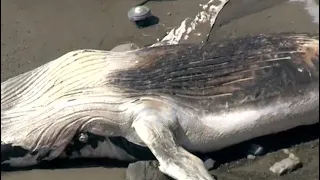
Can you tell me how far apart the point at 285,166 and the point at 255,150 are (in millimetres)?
325

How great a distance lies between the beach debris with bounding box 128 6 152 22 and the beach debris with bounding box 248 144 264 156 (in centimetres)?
211

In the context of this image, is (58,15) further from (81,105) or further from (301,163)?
(301,163)

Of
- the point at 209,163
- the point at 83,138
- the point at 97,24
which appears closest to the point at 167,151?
the point at 209,163

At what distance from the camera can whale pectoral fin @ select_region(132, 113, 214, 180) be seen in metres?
5.26

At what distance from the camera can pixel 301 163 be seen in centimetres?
574

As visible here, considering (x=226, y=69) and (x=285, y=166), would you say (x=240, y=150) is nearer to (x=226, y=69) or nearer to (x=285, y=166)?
(x=285, y=166)

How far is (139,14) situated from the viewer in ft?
23.8

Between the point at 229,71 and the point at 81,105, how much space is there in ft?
4.19

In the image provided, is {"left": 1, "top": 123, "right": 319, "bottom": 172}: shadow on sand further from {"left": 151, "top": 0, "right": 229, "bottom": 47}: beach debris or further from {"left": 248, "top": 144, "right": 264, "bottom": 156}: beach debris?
{"left": 151, "top": 0, "right": 229, "bottom": 47}: beach debris

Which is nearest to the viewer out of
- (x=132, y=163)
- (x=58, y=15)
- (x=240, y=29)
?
(x=132, y=163)

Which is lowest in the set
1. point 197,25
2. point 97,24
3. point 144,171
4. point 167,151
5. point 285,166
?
point 285,166

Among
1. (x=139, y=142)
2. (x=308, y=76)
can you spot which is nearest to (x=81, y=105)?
(x=139, y=142)

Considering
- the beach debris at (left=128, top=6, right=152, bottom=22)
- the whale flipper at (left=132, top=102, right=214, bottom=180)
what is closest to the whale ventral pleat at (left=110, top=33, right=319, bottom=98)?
the whale flipper at (left=132, top=102, right=214, bottom=180)

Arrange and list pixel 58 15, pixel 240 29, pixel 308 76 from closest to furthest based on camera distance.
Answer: pixel 308 76, pixel 240 29, pixel 58 15
